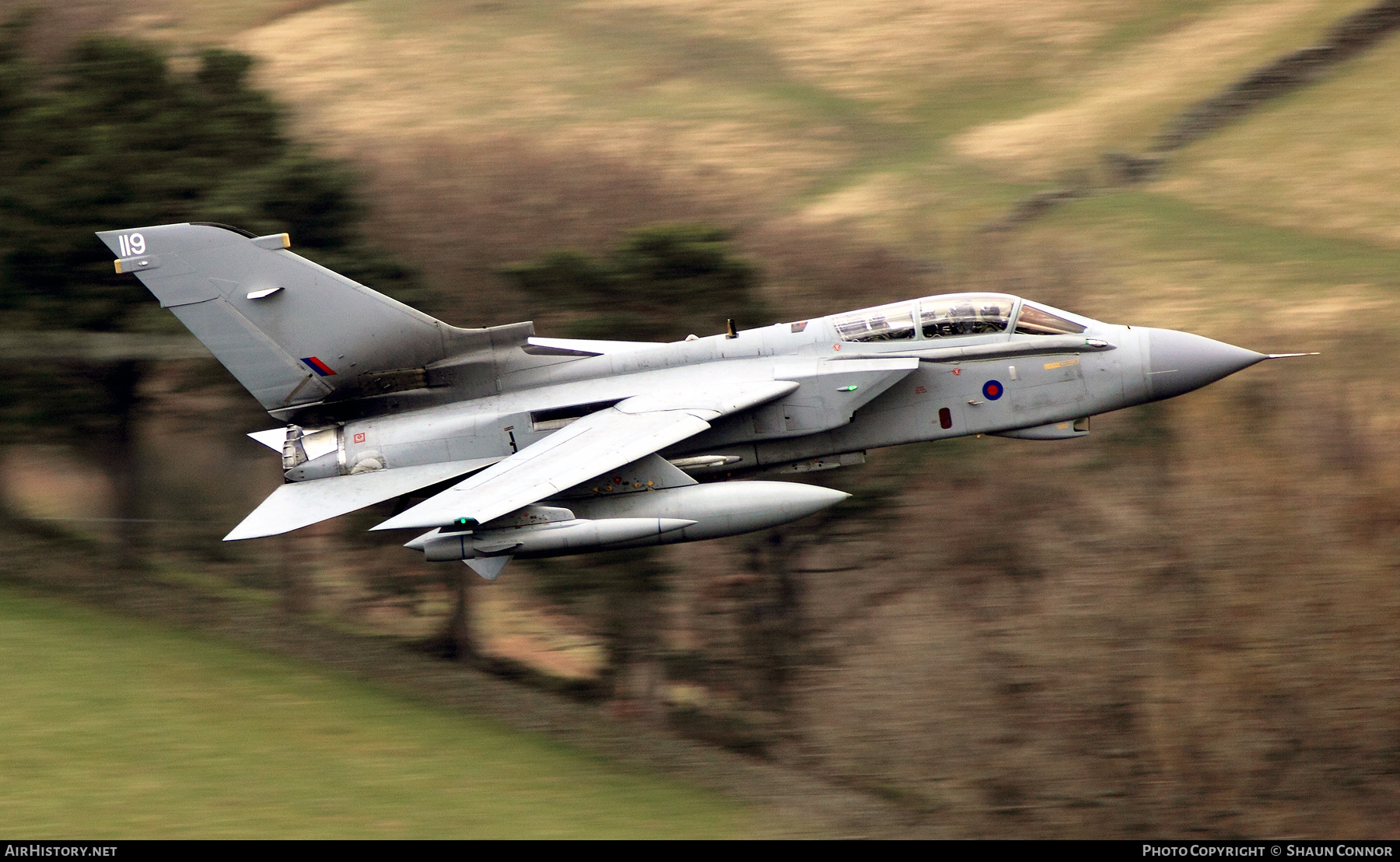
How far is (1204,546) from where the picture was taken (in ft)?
78.2

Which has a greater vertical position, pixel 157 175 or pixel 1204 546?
pixel 157 175


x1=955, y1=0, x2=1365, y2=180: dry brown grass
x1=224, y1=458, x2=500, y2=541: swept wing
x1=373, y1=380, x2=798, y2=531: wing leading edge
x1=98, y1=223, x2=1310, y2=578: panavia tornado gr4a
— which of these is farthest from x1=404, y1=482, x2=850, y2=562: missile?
x1=955, y1=0, x2=1365, y2=180: dry brown grass

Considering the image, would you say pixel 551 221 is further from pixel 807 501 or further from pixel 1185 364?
pixel 1185 364

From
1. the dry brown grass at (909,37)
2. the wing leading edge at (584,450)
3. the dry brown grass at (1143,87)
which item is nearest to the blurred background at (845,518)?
the dry brown grass at (1143,87)

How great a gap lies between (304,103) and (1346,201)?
30.8m

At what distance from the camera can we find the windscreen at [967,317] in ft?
59.4

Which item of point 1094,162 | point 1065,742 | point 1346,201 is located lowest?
point 1065,742

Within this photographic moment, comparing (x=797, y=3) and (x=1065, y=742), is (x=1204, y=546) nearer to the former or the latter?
(x=1065, y=742)

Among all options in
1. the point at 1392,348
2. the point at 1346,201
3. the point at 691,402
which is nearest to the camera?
the point at 691,402

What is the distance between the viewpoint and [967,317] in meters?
18.1

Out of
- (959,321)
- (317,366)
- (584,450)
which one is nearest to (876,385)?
(959,321)

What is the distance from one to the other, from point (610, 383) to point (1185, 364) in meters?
7.81

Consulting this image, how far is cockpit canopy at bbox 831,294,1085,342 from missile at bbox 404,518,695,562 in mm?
3933

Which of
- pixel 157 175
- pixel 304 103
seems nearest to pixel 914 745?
pixel 157 175
